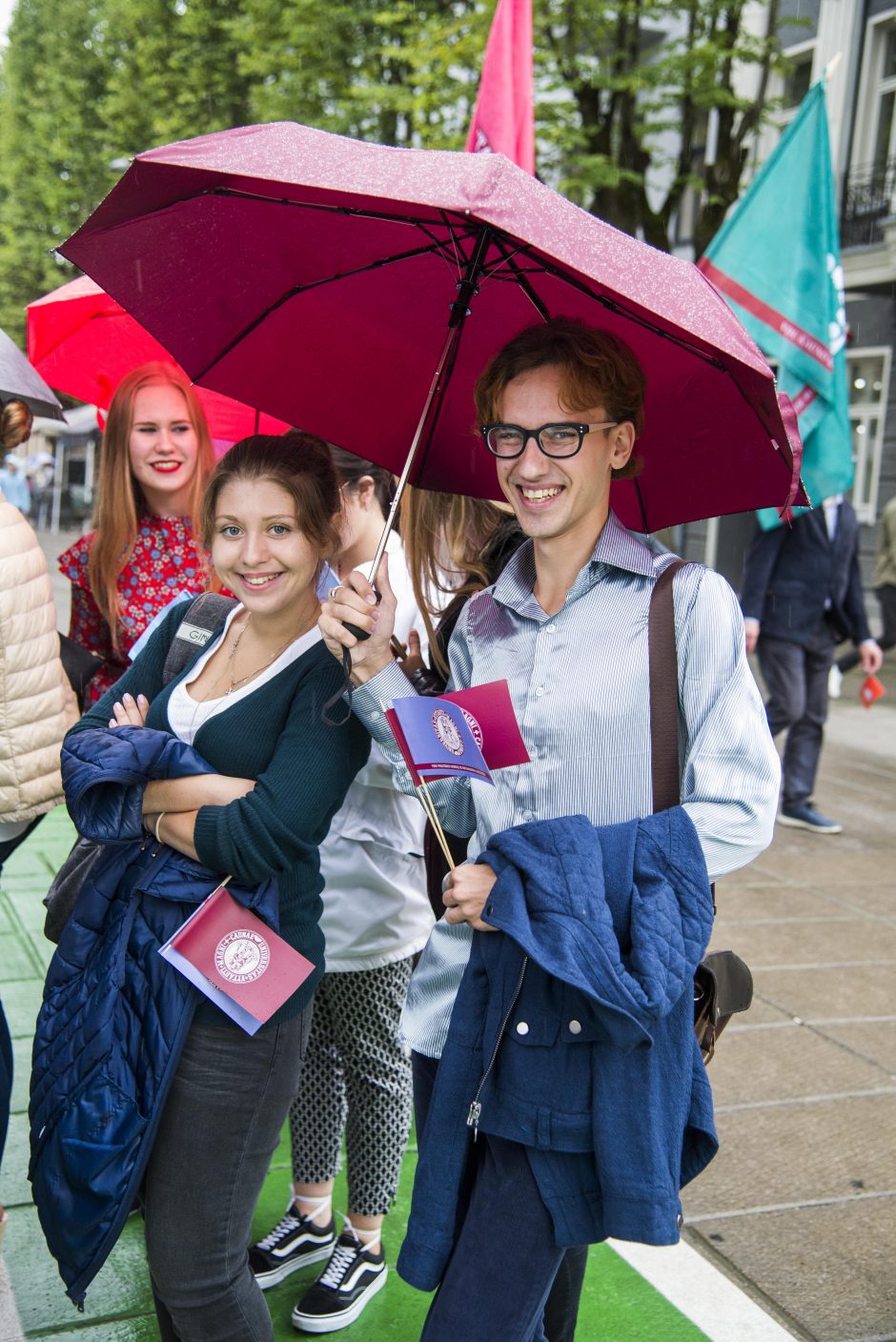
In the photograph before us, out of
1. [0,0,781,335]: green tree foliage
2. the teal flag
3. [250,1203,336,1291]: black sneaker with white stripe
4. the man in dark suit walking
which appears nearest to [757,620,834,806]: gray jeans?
the man in dark suit walking

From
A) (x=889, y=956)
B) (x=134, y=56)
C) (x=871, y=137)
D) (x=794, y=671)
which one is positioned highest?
(x=134, y=56)

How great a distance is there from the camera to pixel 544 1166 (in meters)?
2.04

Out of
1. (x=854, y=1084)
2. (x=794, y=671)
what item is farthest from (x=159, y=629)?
(x=794, y=671)

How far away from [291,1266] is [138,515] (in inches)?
78.1

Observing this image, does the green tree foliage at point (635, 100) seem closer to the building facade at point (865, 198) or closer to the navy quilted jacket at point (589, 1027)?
the building facade at point (865, 198)

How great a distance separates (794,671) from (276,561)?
18.6 feet

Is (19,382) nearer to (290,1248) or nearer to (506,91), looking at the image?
(290,1248)

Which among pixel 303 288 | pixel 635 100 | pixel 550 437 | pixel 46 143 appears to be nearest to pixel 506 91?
pixel 303 288

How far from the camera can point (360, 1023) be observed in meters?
3.17

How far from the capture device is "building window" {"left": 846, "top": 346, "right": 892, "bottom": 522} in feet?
60.8

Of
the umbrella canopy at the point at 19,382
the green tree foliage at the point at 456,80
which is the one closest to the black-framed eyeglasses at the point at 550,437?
the umbrella canopy at the point at 19,382

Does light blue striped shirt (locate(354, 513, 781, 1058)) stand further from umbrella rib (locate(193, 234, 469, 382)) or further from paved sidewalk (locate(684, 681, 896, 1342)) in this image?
paved sidewalk (locate(684, 681, 896, 1342))

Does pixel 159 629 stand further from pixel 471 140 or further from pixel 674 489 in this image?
pixel 471 140

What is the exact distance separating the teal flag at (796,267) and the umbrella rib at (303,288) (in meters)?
4.95
